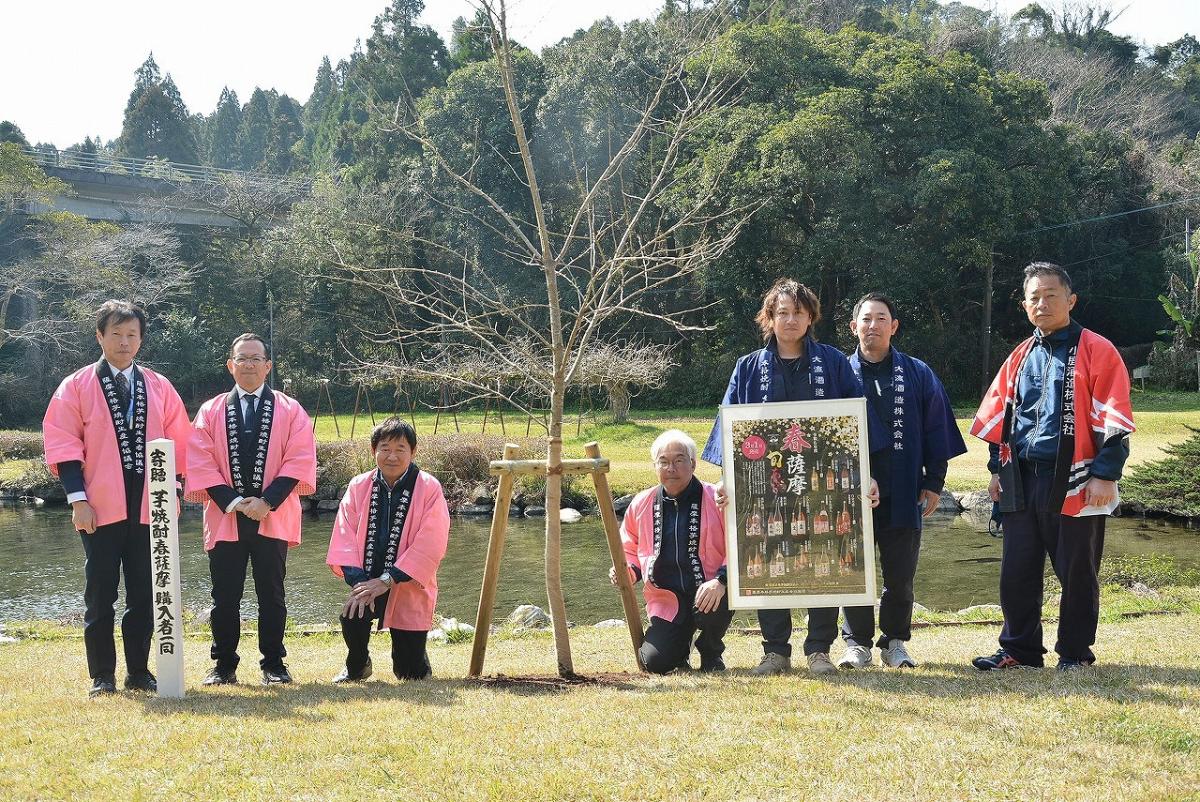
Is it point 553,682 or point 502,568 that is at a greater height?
point 553,682

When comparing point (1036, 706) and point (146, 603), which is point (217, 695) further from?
point (1036, 706)

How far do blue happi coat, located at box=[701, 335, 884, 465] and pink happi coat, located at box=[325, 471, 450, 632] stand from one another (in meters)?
1.54

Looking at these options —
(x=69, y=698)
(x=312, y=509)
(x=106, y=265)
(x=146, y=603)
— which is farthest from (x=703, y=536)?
(x=106, y=265)

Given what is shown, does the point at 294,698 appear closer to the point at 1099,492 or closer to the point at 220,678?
the point at 220,678

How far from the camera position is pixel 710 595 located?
17.1 feet

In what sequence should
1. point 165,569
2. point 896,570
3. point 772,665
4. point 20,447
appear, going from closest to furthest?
point 165,569 < point 772,665 < point 896,570 < point 20,447

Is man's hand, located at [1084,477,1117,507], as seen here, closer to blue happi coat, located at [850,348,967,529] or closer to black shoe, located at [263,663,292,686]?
blue happi coat, located at [850,348,967,529]

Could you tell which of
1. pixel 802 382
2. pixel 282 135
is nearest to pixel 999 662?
pixel 802 382

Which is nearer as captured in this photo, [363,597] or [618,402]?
[363,597]

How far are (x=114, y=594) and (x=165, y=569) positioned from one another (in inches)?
21.7

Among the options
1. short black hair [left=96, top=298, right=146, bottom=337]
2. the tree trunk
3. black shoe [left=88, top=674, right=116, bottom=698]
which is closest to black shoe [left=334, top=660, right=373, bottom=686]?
black shoe [left=88, top=674, right=116, bottom=698]

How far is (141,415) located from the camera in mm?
5457

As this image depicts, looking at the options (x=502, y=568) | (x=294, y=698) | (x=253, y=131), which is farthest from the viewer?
(x=253, y=131)

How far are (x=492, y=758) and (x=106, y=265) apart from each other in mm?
32725
